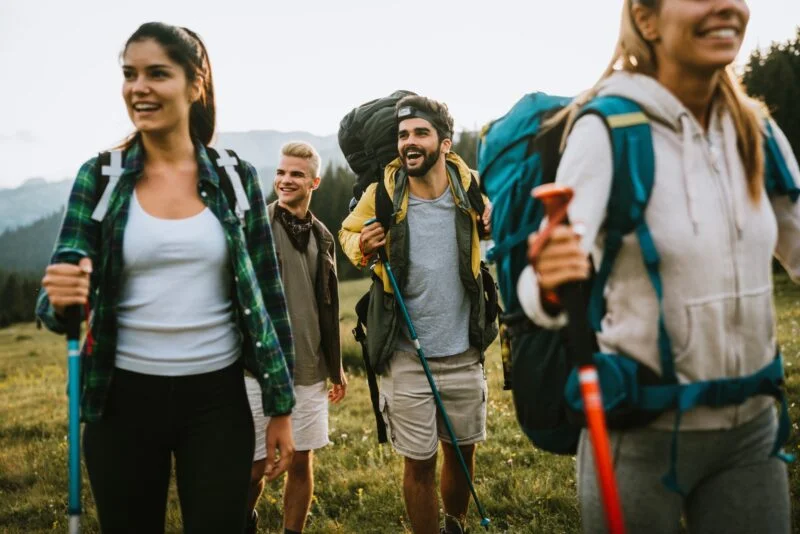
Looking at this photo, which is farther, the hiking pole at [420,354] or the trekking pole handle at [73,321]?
the hiking pole at [420,354]

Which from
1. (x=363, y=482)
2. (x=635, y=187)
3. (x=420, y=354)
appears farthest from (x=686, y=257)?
(x=363, y=482)

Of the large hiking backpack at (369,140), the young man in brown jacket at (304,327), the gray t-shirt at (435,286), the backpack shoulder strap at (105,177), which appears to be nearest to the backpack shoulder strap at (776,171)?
the backpack shoulder strap at (105,177)

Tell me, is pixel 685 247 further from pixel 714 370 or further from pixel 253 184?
pixel 253 184

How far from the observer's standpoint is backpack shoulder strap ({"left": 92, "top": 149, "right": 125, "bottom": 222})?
2840mm

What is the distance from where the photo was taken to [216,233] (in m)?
2.98

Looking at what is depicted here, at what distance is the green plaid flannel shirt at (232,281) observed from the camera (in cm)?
279

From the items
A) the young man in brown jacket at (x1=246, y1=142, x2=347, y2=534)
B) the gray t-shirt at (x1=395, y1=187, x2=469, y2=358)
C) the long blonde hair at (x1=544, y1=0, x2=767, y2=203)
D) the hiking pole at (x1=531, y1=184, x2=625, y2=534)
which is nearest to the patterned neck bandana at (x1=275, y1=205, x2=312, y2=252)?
the young man in brown jacket at (x1=246, y1=142, x2=347, y2=534)

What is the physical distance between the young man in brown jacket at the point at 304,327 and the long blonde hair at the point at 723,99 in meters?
3.49

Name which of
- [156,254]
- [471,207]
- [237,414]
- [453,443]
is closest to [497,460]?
[453,443]

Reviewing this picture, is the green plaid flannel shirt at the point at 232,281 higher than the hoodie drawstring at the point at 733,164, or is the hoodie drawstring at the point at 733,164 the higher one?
the hoodie drawstring at the point at 733,164

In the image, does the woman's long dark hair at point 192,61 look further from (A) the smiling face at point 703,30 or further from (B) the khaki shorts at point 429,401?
(B) the khaki shorts at point 429,401

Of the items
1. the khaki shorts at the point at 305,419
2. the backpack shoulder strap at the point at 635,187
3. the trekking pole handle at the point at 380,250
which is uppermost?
the backpack shoulder strap at the point at 635,187

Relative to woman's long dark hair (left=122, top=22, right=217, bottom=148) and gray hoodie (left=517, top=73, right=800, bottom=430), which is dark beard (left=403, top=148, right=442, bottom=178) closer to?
woman's long dark hair (left=122, top=22, right=217, bottom=148)

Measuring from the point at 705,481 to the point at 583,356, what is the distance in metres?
0.73
